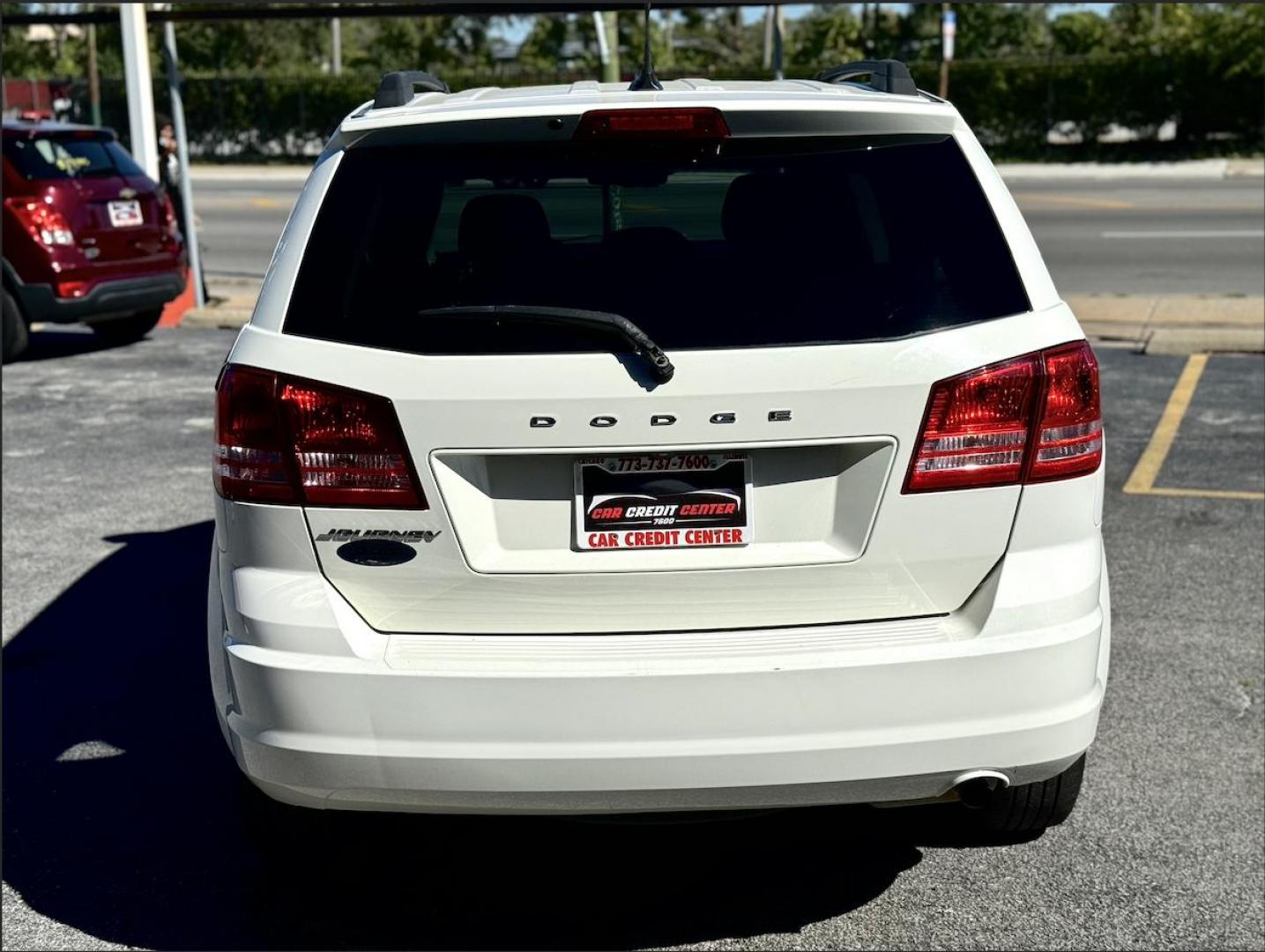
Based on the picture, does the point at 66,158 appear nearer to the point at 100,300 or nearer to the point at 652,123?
the point at 100,300

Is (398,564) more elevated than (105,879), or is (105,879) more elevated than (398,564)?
(398,564)

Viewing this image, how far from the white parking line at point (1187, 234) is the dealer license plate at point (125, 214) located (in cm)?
1165

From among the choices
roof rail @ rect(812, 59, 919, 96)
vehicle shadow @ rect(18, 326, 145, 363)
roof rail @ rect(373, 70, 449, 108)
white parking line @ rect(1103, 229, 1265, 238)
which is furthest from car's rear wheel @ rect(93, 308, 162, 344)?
white parking line @ rect(1103, 229, 1265, 238)

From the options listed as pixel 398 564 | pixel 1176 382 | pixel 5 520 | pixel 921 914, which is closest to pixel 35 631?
pixel 5 520

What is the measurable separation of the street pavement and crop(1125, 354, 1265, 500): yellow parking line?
427cm

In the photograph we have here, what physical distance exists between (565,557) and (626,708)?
1.00ft

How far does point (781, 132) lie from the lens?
9.82ft

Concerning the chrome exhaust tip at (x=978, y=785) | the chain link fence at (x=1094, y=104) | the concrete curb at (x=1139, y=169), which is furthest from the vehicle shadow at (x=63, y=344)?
the concrete curb at (x=1139, y=169)

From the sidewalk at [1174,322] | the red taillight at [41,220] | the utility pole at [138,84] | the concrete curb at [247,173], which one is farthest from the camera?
the concrete curb at [247,173]

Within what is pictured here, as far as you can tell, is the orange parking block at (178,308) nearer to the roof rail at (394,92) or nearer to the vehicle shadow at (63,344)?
the vehicle shadow at (63,344)

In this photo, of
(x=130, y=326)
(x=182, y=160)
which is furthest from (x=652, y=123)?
(x=182, y=160)

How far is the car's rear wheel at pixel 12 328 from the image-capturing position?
11.5 meters

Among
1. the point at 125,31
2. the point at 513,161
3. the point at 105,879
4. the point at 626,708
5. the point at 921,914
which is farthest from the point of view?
the point at 125,31

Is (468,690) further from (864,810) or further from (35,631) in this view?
(35,631)
